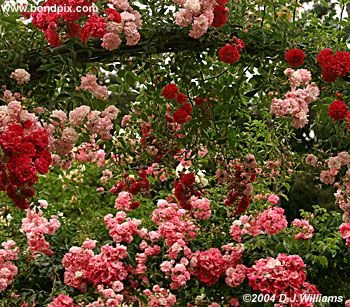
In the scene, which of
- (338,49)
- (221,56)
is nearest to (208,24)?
(221,56)

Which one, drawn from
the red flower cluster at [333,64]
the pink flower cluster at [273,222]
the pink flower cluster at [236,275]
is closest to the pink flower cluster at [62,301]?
the pink flower cluster at [236,275]

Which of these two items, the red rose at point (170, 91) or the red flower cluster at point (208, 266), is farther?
the red flower cluster at point (208, 266)

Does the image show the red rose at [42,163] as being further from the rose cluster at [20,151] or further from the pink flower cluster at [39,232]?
the pink flower cluster at [39,232]

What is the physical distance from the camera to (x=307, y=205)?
9508 mm

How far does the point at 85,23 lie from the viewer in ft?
8.00

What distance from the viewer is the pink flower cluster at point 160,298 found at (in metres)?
3.34

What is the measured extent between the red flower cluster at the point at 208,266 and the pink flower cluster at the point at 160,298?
0.61 ft

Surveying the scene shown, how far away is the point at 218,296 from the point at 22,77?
177 centimetres

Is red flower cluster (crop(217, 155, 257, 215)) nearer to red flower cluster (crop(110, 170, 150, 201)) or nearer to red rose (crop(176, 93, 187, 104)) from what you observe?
red flower cluster (crop(110, 170, 150, 201))

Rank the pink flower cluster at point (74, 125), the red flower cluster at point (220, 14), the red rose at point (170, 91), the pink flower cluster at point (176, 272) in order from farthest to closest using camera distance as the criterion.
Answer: the pink flower cluster at point (176, 272), the red rose at point (170, 91), the red flower cluster at point (220, 14), the pink flower cluster at point (74, 125)

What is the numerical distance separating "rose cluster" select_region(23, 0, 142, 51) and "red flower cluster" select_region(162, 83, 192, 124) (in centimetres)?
27

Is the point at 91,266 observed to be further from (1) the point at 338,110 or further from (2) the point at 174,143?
(1) the point at 338,110

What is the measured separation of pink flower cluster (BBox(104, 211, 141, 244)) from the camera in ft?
11.3

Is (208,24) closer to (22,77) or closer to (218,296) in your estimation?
(22,77)
